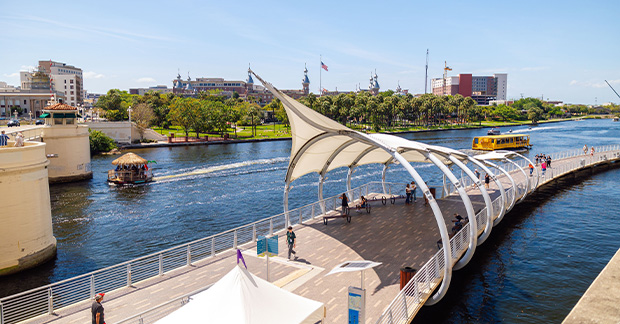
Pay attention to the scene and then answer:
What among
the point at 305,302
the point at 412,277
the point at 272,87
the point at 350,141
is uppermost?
the point at 272,87

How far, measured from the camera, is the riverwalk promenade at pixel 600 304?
12.7 meters

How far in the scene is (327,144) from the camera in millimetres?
22641

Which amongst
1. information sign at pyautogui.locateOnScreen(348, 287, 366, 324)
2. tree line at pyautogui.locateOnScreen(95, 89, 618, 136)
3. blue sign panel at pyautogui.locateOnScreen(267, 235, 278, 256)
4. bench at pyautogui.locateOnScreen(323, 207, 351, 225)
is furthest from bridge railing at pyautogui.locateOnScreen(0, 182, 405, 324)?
tree line at pyautogui.locateOnScreen(95, 89, 618, 136)

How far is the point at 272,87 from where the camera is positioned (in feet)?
59.0

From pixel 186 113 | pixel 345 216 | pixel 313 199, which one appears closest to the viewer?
pixel 345 216

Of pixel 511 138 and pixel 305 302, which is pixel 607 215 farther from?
pixel 511 138

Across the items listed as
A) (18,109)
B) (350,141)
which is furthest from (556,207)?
(18,109)

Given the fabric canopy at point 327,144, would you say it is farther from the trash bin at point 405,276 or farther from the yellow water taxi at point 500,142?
the yellow water taxi at point 500,142

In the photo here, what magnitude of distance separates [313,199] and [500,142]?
53.0m

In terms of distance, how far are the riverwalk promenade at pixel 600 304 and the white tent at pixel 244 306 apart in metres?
8.43

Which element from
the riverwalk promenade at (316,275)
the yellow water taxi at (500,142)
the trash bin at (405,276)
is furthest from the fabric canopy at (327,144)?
the yellow water taxi at (500,142)

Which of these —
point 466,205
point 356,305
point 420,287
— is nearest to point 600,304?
point 466,205

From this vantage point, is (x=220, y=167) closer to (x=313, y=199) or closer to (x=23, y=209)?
(x=313, y=199)

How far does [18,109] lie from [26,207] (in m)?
113
